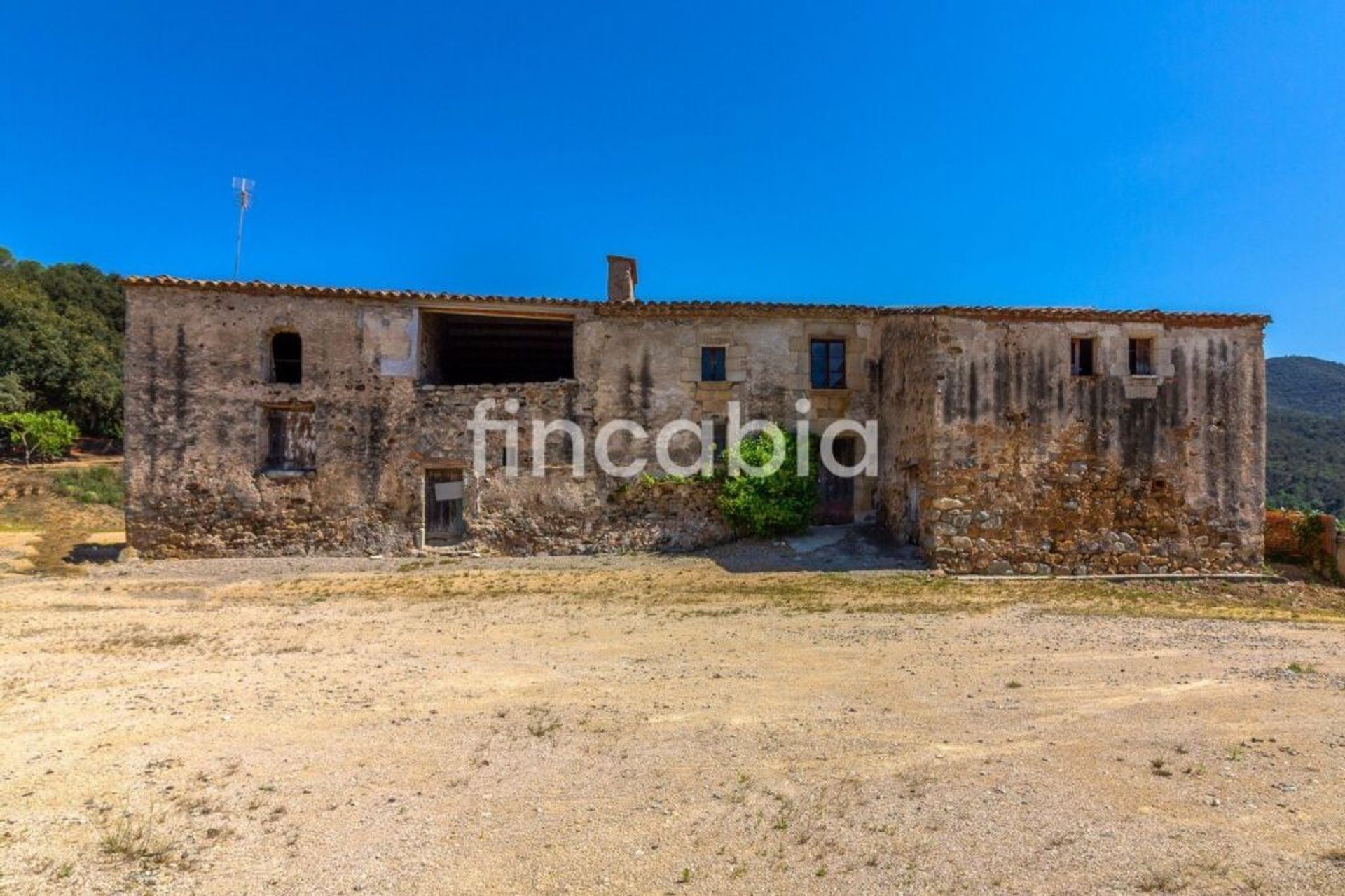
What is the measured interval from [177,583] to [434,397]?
20.0 ft

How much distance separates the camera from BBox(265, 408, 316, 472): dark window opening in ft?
50.1

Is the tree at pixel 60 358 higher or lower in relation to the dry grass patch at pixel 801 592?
higher

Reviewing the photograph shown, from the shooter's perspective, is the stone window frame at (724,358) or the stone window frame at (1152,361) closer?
the stone window frame at (1152,361)

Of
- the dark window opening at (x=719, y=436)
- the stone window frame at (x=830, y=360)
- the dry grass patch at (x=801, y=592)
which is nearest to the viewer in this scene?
the dry grass patch at (x=801, y=592)

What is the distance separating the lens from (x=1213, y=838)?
145 inches

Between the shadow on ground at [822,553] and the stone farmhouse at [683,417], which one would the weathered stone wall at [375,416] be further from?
the shadow on ground at [822,553]

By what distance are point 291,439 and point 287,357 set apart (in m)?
2.12

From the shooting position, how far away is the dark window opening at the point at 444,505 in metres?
15.4

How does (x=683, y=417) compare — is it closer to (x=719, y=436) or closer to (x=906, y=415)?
(x=719, y=436)

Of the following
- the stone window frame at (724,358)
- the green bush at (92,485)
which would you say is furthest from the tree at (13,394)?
the stone window frame at (724,358)

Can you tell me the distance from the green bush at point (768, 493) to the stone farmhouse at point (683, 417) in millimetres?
654

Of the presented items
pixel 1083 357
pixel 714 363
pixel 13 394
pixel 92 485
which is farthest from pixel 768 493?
pixel 13 394

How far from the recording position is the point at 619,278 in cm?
1770

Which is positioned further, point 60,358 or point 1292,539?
point 60,358
